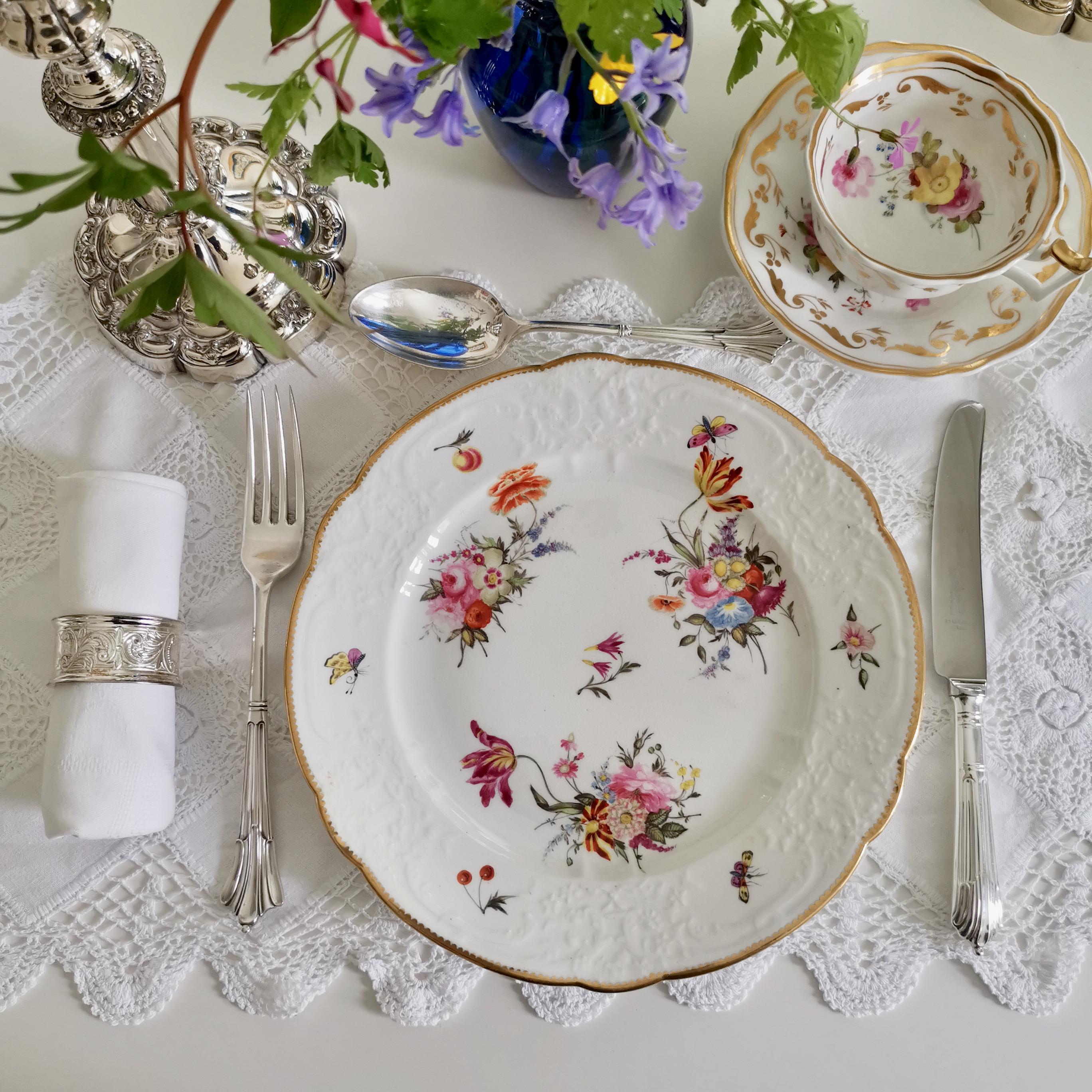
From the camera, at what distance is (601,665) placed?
2.44 ft

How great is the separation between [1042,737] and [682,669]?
1.08ft

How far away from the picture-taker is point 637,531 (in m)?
Result: 0.76

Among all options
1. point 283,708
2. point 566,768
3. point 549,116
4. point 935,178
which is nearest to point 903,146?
point 935,178

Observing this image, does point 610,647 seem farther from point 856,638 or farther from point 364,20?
point 364,20

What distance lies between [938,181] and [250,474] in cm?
66

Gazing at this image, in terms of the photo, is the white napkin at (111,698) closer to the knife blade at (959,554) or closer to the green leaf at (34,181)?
the green leaf at (34,181)

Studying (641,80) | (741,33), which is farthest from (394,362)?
(741,33)

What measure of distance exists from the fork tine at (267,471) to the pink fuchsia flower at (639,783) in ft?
1.25

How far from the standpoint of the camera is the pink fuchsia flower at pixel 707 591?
0.75m

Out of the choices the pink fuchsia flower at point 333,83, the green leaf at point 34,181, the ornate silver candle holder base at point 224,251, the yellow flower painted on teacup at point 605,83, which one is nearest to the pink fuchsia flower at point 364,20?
the pink fuchsia flower at point 333,83

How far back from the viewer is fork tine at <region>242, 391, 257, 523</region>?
0.75m

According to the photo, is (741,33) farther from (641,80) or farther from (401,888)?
(401,888)

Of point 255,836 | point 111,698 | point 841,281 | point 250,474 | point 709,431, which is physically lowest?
point 255,836

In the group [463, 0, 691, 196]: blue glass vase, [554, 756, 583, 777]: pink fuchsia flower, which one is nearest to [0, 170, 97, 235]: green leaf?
[463, 0, 691, 196]: blue glass vase
